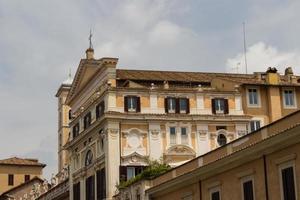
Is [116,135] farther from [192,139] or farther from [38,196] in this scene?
[38,196]

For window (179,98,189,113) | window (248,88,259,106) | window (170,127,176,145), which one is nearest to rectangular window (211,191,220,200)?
window (170,127,176,145)

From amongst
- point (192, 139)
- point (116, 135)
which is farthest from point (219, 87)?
point (116, 135)

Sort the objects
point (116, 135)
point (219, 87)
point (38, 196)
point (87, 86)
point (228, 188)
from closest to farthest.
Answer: point (228, 188)
point (116, 135)
point (219, 87)
point (87, 86)
point (38, 196)

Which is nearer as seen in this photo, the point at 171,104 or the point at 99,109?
the point at 171,104

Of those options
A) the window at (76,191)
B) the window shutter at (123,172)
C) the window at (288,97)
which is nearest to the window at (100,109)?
the window shutter at (123,172)

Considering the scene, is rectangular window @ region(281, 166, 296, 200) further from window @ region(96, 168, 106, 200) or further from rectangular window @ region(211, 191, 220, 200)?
window @ region(96, 168, 106, 200)

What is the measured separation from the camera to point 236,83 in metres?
65.1

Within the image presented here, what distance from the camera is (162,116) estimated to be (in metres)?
62.7

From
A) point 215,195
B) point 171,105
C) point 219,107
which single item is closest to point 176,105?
point 171,105

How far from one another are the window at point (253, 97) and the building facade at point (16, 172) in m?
68.7

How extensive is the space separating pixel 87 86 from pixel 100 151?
33.5ft

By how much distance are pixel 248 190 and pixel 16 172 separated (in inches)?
3752

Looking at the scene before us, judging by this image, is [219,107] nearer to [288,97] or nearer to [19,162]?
[288,97]

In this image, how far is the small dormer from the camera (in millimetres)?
66475
